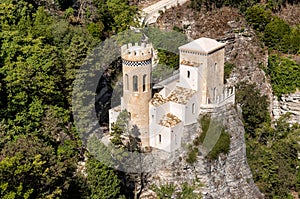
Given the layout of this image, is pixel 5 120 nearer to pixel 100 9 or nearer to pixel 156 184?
pixel 156 184

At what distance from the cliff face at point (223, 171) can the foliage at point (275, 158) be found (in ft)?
3.86

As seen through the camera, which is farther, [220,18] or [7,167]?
[220,18]

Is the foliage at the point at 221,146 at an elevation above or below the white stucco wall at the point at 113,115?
below

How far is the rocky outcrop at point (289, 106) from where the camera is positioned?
47.1 m

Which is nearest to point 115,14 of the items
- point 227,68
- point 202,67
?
point 227,68

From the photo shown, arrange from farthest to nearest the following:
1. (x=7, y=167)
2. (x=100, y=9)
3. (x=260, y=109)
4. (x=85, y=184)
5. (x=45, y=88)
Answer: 1. (x=100, y=9)
2. (x=260, y=109)
3. (x=45, y=88)
4. (x=85, y=184)
5. (x=7, y=167)

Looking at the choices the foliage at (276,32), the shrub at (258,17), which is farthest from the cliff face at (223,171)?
the shrub at (258,17)

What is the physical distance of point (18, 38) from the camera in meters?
33.5

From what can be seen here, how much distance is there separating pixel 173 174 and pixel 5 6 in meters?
18.1

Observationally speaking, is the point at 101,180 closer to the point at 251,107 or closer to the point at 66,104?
the point at 66,104

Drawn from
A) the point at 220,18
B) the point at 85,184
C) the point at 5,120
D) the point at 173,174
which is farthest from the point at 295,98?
the point at 5,120

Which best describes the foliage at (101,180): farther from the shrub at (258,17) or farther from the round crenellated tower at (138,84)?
the shrub at (258,17)

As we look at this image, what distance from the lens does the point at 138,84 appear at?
31719 mm

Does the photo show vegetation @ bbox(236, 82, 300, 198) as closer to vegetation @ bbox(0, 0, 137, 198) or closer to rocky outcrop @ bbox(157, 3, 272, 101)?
rocky outcrop @ bbox(157, 3, 272, 101)
